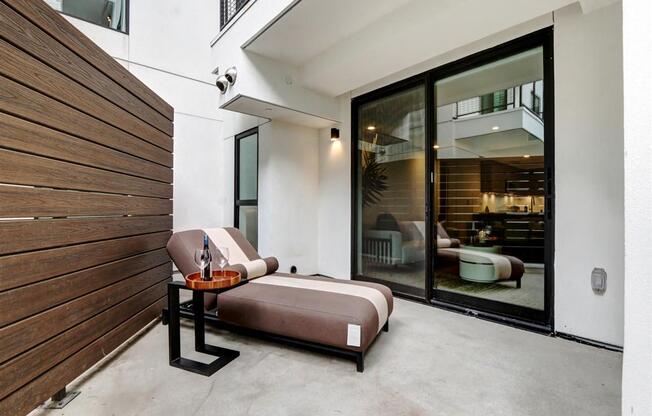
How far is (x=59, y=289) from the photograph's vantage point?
67.9 inches

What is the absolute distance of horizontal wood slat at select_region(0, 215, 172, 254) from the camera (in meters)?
1.44

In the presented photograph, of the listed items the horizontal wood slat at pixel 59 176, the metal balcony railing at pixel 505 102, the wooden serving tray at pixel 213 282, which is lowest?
the wooden serving tray at pixel 213 282

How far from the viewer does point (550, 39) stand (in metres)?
2.64

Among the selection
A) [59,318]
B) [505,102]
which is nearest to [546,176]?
[505,102]

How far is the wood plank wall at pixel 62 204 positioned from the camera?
56.6 inches

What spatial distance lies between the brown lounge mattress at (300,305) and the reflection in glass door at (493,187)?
1.18 metres

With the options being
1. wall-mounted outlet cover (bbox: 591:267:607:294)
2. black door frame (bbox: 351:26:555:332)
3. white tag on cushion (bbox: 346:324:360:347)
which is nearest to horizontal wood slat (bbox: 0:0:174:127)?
white tag on cushion (bbox: 346:324:360:347)

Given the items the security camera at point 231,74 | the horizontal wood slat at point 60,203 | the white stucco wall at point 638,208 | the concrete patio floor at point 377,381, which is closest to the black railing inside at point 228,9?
the security camera at point 231,74

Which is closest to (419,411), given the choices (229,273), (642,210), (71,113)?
(642,210)

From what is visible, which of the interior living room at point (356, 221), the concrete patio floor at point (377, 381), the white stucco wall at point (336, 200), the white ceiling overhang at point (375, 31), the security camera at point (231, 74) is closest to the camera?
the interior living room at point (356, 221)

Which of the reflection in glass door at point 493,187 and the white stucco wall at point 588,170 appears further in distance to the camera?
the reflection in glass door at point 493,187

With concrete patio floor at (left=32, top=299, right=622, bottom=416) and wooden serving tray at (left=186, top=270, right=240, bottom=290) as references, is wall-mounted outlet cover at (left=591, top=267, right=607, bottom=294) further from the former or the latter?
wooden serving tray at (left=186, top=270, right=240, bottom=290)

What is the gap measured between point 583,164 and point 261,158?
3.74 meters

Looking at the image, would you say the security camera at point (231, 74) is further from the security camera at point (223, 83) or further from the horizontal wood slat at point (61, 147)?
the horizontal wood slat at point (61, 147)
